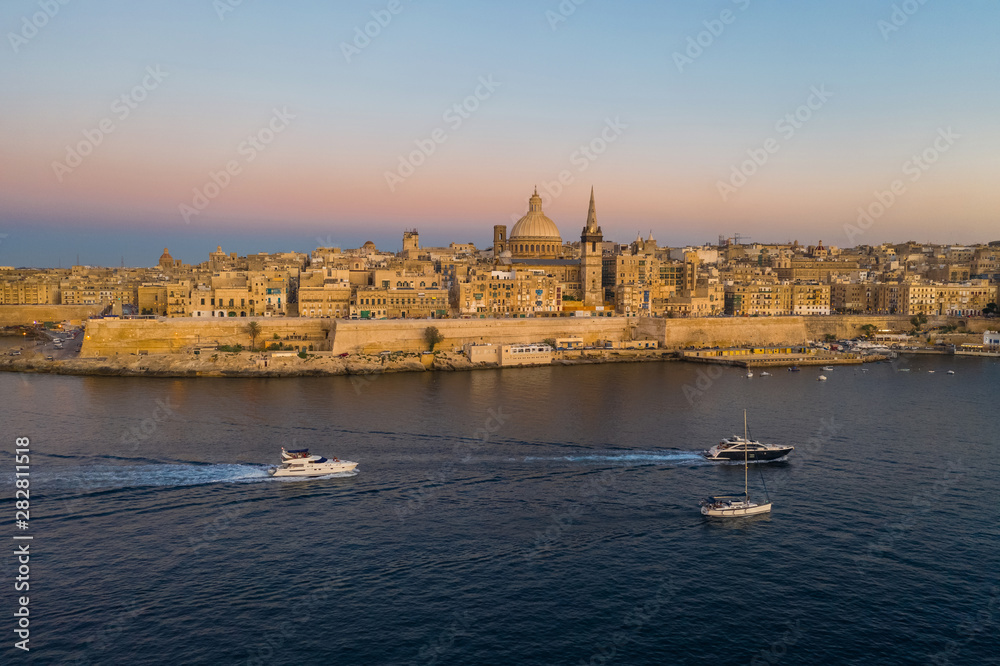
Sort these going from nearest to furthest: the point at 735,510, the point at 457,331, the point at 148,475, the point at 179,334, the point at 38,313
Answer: the point at 735,510 < the point at 148,475 < the point at 179,334 < the point at 457,331 < the point at 38,313

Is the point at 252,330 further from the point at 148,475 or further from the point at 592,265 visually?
the point at 592,265

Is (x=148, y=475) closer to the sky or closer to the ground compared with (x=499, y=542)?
closer to the sky

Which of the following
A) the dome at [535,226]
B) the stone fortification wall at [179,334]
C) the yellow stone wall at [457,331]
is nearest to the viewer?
the stone fortification wall at [179,334]

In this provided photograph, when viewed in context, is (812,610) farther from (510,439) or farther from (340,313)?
(340,313)

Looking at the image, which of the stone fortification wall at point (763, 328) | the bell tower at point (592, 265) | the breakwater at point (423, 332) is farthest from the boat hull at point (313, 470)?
the bell tower at point (592, 265)

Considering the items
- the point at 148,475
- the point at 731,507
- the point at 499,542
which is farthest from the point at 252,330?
the point at 731,507

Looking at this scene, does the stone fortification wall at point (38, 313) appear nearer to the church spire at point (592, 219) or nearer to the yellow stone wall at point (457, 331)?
the yellow stone wall at point (457, 331)

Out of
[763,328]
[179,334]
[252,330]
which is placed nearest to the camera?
[179,334]
